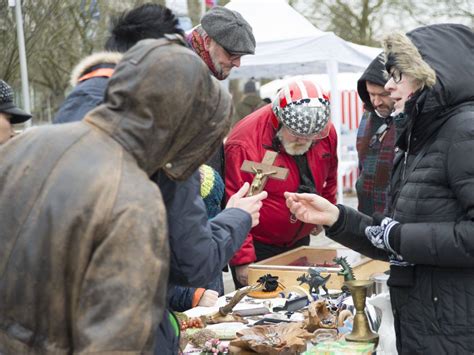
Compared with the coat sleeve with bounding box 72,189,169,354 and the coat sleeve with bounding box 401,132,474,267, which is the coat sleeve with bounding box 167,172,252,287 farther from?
the coat sleeve with bounding box 401,132,474,267

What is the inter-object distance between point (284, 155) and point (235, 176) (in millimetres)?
295

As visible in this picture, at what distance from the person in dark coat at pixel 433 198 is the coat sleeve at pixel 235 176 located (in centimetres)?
131

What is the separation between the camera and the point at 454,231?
2287 millimetres

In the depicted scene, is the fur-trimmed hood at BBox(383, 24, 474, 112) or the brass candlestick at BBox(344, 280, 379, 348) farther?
the brass candlestick at BBox(344, 280, 379, 348)

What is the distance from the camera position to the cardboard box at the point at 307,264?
348 cm

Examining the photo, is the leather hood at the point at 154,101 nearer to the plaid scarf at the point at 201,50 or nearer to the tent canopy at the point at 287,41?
the plaid scarf at the point at 201,50

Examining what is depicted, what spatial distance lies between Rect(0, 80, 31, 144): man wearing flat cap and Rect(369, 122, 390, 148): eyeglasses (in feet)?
6.43

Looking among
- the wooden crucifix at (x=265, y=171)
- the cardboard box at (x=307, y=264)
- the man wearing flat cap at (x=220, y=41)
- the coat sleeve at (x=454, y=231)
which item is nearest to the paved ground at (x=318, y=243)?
the cardboard box at (x=307, y=264)

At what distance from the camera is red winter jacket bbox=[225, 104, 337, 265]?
388 cm

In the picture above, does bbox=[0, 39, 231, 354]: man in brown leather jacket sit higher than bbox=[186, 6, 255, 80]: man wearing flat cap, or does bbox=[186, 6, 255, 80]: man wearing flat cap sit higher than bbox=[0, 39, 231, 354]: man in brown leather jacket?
bbox=[0, 39, 231, 354]: man in brown leather jacket

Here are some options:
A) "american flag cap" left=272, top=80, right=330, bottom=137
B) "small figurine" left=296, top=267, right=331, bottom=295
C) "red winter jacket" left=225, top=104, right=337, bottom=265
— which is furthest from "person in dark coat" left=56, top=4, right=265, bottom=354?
"red winter jacket" left=225, top=104, right=337, bottom=265

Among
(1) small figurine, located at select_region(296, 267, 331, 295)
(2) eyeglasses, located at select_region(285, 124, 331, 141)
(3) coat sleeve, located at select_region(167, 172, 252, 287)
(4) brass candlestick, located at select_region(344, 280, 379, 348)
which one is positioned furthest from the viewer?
(2) eyeglasses, located at select_region(285, 124, 331, 141)

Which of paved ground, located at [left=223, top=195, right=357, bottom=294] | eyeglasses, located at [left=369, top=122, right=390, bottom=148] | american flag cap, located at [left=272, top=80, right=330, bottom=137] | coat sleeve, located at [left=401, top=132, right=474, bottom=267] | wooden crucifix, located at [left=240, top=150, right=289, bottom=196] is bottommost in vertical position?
paved ground, located at [left=223, top=195, right=357, bottom=294]

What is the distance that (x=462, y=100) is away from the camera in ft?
7.80
